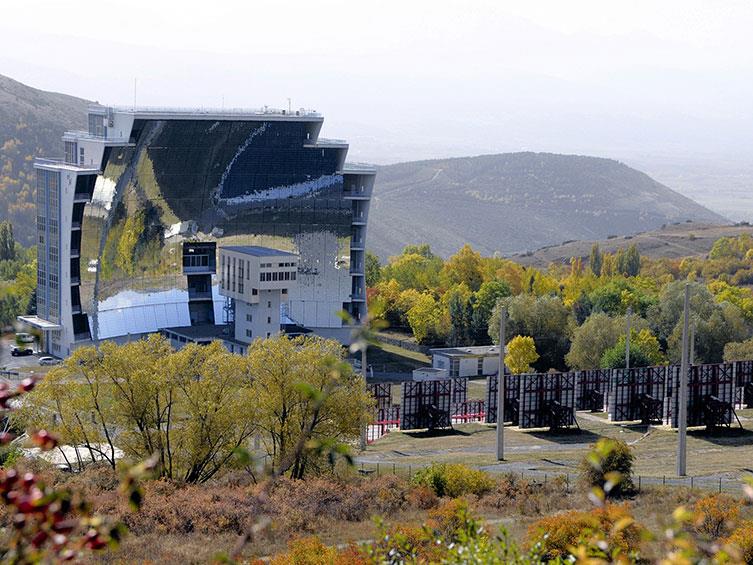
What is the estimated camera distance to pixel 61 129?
181m

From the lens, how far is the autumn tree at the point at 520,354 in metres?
78.7

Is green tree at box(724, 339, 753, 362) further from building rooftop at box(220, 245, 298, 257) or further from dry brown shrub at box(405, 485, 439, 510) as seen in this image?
dry brown shrub at box(405, 485, 439, 510)

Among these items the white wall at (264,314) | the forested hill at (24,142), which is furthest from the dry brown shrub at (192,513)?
the forested hill at (24,142)

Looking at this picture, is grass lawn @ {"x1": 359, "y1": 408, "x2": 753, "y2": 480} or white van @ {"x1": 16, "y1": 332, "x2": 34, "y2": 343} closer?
white van @ {"x1": 16, "y1": 332, "x2": 34, "y2": 343}

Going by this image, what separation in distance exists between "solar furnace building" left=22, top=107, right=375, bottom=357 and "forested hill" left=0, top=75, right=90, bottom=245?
214 ft

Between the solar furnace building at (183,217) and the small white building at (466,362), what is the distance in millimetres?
7211

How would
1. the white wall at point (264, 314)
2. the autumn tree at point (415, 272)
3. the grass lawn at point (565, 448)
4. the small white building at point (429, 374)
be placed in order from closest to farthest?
1. the grass lawn at point (565, 448)
2. the small white building at point (429, 374)
3. the white wall at point (264, 314)
4. the autumn tree at point (415, 272)

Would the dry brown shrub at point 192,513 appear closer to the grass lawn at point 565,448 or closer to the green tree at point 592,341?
the grass lawn at point 565,448

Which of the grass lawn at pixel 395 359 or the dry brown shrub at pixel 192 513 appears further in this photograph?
the grass lawn at pixel 395 359

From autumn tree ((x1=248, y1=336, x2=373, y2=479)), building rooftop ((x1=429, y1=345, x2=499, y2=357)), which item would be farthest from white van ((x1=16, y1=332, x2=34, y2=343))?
building rooftop ((x1=429, y1=345, x2=499, y2=357))

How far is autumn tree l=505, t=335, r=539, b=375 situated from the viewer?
7869 centimetres

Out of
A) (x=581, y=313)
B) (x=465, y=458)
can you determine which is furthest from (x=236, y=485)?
(x=581, y=313)

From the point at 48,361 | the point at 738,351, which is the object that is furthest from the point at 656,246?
the point at 48,361

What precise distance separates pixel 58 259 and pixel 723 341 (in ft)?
124
